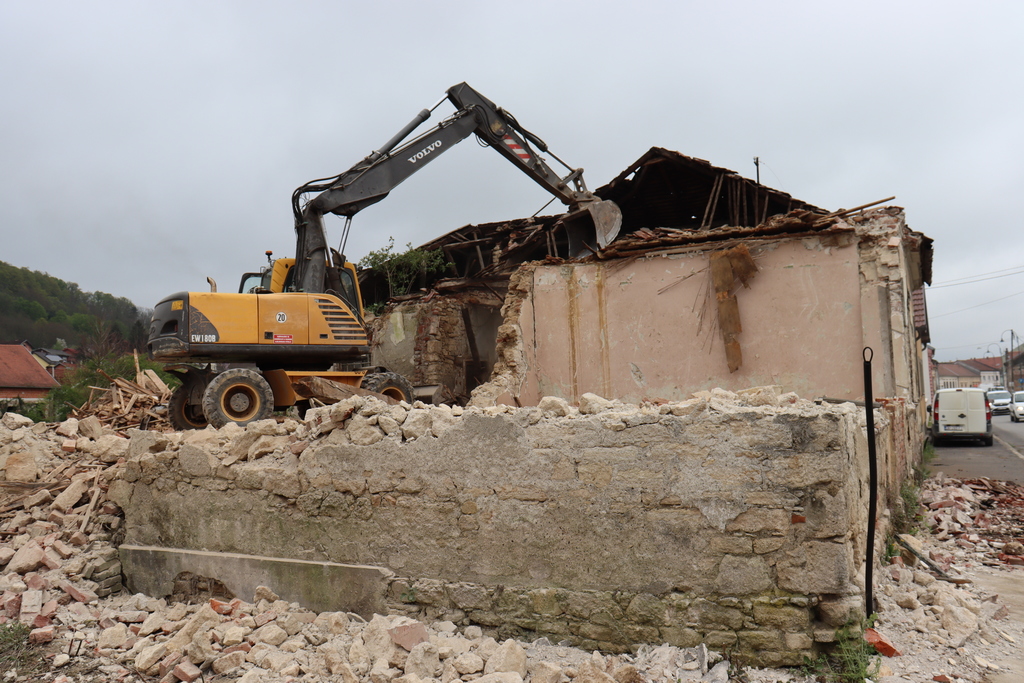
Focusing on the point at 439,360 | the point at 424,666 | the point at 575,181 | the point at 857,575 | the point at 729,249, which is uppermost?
the point at 575,181

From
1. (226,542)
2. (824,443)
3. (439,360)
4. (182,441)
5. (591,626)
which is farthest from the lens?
(439,360)

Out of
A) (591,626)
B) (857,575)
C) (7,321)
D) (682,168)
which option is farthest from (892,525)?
(7,321)

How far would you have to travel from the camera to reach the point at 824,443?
317cm

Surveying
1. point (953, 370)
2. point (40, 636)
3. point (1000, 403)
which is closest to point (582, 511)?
point (40, 636)

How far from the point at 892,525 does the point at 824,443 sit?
A: 10.1 feet

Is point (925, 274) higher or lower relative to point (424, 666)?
higher

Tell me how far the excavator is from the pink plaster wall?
2.35 m

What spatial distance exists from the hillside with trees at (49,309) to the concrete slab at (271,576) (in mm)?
45277

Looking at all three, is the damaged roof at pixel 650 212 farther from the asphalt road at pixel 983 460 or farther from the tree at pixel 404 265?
the asphalt road at pixel 983 460

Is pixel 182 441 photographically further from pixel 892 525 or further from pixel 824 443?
pixel 892 525

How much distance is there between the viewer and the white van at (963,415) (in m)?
16.3

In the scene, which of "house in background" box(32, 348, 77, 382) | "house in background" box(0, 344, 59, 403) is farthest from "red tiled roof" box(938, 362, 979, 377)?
"house in background" box(0, 344, 59, 403)

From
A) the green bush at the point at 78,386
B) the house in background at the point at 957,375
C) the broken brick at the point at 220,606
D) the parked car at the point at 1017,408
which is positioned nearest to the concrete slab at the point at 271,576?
the broken brick at the point at 220,606

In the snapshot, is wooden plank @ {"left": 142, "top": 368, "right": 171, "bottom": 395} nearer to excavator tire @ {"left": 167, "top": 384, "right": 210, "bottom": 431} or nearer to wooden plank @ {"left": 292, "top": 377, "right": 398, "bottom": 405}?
excavator tire @ {"left": 167, "top": 384, "right": 210, "bottom": 431}
